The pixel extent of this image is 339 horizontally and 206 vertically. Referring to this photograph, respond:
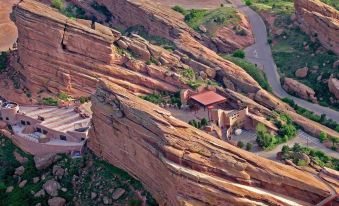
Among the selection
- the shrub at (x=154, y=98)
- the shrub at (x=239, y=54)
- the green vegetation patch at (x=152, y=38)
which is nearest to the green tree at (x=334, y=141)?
the shrub at (x=154, y=98)

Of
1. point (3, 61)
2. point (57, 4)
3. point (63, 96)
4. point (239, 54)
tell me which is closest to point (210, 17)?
point (239, 54)

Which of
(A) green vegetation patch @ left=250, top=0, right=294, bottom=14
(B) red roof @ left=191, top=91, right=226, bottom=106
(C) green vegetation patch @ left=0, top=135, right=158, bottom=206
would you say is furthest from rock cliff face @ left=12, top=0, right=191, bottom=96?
(A) green vegetation patch @ left=250, top=0, right=294, bottom=14

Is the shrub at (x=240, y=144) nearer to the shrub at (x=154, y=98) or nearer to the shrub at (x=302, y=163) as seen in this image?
the shrub at (x=302, y=163)

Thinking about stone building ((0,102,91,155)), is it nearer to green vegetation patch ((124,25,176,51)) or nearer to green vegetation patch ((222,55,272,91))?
green vegetation patch ((124,25,176,51))

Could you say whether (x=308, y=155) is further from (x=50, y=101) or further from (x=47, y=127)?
(x=50, y=101)

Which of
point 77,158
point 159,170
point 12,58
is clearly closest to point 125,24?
point 12,58
